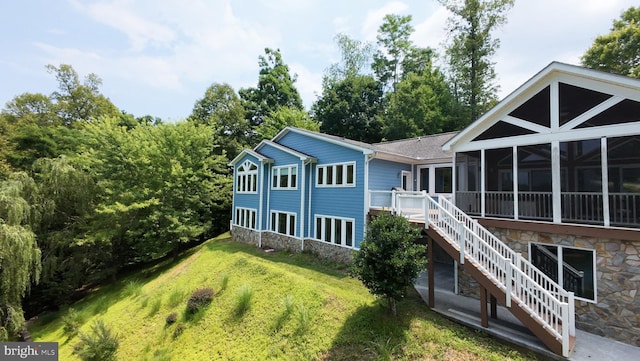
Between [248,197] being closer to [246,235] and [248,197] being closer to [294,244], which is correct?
[246,235]

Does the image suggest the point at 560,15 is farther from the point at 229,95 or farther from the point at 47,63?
the point at 47,63

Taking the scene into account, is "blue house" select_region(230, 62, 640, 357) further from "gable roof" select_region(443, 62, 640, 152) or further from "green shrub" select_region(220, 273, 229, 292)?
"green shrub" select_region(220, 273, 229, 292)

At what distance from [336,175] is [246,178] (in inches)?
335

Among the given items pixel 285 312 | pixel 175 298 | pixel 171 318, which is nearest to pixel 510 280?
pixel 285 312

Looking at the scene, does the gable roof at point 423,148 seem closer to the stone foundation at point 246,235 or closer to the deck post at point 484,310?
the deck post at point 484,310

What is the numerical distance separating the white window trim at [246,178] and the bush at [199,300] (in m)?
7.91

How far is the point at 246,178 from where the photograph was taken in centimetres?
1964

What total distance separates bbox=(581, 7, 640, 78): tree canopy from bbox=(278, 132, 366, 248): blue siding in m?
21.0

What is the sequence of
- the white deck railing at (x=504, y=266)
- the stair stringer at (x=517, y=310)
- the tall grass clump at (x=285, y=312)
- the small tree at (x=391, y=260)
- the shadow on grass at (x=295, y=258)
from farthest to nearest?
the shadow on grass at (x=295, y=258) → the tall grass clump at (x=285, y=312) → the small tree at (x=391, y=260) → the white deck railing at (x=504, y=266) → the stair stringer at (x=517, y=310)

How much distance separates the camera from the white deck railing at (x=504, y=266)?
6137 millimetres

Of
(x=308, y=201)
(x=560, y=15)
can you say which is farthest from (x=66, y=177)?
(x=560, y=15)

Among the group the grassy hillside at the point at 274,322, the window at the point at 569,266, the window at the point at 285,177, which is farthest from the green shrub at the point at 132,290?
the window at the point at 569,266

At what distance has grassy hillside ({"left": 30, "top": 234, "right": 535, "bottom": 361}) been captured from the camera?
700 centimetres

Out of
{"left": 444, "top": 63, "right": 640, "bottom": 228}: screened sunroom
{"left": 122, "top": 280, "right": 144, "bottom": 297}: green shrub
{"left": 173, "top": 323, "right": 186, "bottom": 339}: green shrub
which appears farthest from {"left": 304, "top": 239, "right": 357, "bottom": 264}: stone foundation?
{"left": 122, "top": 280, "right": 144, "bottom": 297}: green shrub
